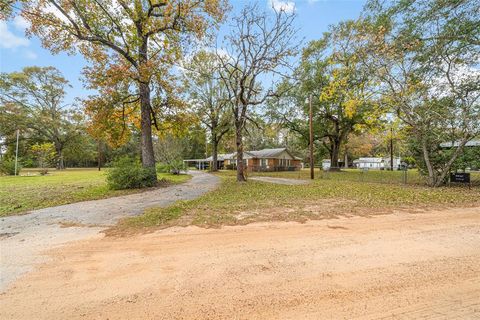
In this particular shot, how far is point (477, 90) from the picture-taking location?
11.1 meters

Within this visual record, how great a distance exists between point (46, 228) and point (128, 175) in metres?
6.65

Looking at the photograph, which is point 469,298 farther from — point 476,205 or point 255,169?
point 255,169

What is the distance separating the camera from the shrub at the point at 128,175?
11.4m

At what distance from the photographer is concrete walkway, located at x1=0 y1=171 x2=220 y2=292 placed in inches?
132

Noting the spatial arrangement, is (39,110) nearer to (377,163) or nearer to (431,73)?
(431,73)

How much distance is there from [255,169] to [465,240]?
2967 cm

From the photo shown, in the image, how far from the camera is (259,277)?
2799mm

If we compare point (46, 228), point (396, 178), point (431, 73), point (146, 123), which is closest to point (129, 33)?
point (146, 123)

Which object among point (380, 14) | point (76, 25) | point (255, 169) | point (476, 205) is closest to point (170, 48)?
point (76, 25)

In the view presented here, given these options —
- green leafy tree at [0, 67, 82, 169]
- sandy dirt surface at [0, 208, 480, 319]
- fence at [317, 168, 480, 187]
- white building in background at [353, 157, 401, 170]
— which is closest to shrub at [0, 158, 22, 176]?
green leafy tree at [0, 67, 82, 169]

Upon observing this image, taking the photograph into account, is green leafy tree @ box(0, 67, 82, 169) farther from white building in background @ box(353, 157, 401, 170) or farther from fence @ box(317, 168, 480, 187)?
white building in background @ box(353, 157, 401, 170)

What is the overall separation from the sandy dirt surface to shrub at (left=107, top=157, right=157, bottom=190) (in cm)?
799

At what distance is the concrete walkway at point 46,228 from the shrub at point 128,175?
141 inches

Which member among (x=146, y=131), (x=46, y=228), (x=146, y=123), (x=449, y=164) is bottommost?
(x=46, y=228)
